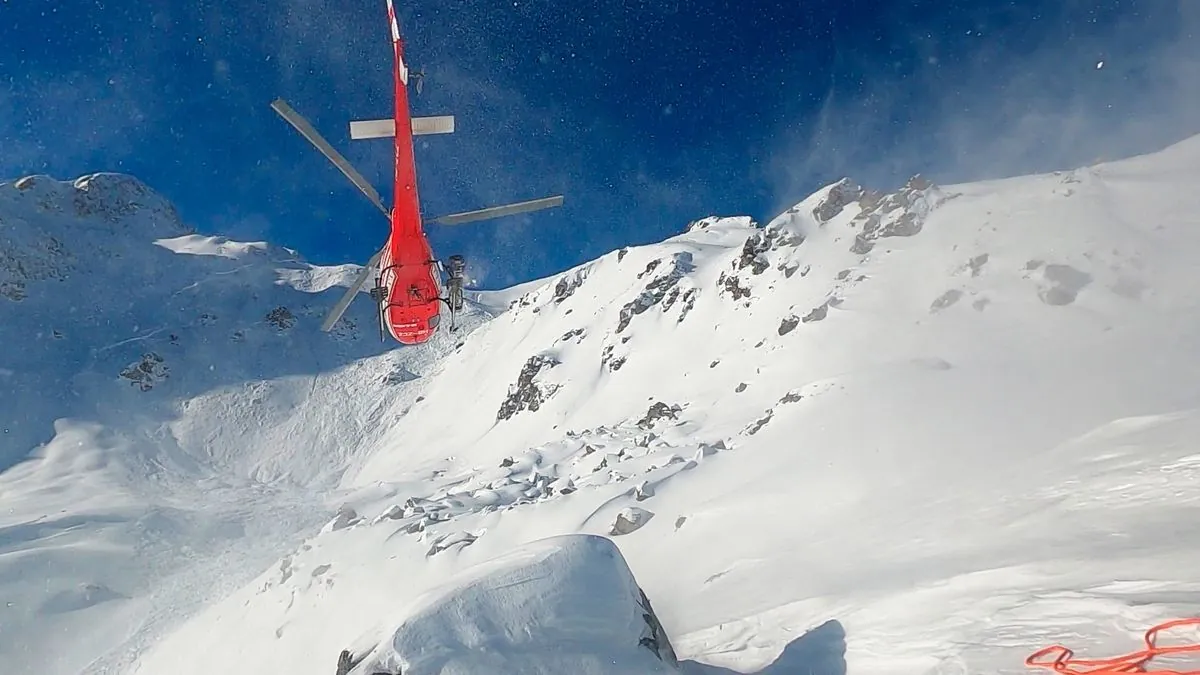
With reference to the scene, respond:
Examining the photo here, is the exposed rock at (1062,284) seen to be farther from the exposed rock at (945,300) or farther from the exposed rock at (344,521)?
the exposed rock at (344,521)

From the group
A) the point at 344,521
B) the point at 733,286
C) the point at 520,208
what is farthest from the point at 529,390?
the point at 520,208

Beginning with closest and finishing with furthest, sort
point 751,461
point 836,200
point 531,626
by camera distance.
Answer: point 531,626
point 751,461
point 836,200

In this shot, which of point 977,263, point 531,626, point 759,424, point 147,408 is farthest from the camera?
point 147,408

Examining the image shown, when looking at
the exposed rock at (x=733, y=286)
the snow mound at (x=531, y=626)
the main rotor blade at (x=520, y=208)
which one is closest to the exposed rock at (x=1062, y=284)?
the main rotor blade at (x=520, y=208)

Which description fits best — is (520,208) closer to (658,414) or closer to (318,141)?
(318,141)

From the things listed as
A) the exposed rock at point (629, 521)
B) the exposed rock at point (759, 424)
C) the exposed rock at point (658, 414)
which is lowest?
the exposed rock at point (629, 521)

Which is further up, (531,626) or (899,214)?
(899,214)

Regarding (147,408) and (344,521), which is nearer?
(344,521)
